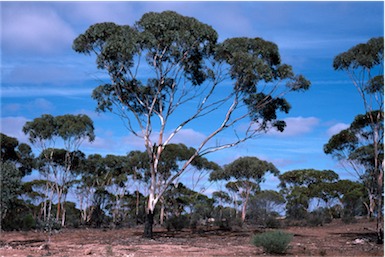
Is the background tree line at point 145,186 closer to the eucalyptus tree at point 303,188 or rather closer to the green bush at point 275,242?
the eucalyptus tree at point 303,188

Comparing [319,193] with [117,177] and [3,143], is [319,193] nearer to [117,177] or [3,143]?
[117,177]

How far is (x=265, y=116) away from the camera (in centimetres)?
2355

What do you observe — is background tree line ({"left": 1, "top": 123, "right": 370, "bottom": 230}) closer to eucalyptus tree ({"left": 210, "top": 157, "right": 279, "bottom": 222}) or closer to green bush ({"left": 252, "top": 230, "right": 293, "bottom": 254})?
eucalyptus tree ({"left": 210, "top": 157, "right": 279, "bottom": 222})

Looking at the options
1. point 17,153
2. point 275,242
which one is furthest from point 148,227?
point 17,153

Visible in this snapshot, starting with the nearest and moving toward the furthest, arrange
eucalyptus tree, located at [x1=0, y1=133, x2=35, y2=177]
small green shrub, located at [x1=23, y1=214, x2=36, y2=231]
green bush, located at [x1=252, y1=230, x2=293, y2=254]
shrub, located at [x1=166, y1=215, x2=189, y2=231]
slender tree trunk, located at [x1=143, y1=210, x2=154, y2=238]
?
green bush, located at [x1=252, y1=230, x2=293, y2=254] → slender tree trunk, located at [x1=143, y1=210, x2=154, y2=238] → shrub, located at [x1=166, y1=215, x2=189, y2=231] → small green shrub, located at [x1=23, y1=214, x2=36, y2=231] → eucalyptus tree, located at [x1=0, y1=133, x2=35, y2=177]

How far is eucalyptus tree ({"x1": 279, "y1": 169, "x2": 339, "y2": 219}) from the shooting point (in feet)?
129

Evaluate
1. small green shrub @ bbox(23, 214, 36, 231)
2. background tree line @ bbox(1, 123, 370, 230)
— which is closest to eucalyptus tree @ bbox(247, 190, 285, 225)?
background tree line @ bbox(1, 123, 370, 230)

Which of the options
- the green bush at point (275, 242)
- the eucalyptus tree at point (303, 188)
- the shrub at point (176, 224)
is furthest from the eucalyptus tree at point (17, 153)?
the green bush at point (275, 242)

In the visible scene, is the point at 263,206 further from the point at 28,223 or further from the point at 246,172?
the point at 28,223

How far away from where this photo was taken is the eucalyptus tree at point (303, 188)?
129ft

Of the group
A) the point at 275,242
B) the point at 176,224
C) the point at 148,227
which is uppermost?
the point at 176,224

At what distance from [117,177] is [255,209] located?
12099 mm

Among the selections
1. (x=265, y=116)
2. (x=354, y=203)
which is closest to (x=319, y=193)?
(x=354, y=203)

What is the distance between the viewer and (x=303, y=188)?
43.7 meters
